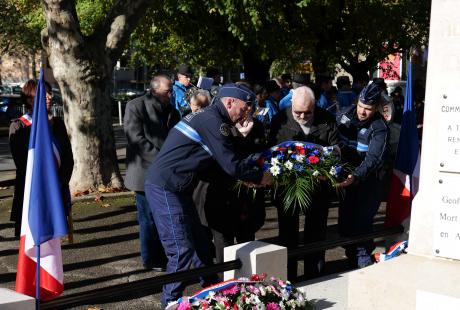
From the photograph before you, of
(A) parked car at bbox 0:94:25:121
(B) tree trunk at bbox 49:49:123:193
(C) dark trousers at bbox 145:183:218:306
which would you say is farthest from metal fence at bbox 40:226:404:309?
(A) parked car at bbox 0:94:25:121

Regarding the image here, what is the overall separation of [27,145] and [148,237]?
5.28ft

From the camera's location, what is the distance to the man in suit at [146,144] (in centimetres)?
749

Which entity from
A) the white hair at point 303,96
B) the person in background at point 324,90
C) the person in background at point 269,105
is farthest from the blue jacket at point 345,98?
the white hair at point 303,96

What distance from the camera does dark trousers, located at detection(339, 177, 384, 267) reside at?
7164mm

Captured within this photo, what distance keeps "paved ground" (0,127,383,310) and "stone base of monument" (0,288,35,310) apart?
6.73ft

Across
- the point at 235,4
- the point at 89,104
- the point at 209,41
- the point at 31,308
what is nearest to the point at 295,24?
the point at 209,41

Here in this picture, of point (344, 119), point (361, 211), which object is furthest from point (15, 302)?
point (344, 119)

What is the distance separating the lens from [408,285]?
14.5 ft

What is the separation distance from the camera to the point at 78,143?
39.0ft

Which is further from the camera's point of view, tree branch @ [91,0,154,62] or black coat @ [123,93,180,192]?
tree branch @ [91,0,154,62]

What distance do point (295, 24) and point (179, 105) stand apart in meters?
14.7

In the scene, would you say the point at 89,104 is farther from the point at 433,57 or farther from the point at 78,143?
the point at 433,57

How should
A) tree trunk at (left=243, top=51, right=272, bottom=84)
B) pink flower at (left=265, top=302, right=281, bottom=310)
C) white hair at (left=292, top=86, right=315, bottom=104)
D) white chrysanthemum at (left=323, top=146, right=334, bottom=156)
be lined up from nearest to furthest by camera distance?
pink flower at (left=265, top=302, right=281, bottom=310) → white chrysanthemum at (left=323, top=146, right=334, bottom=156) → white hair at (left=292, top=86, right=315, bottom=104) → tree trunk at (left=243, top=51, right=272, bottom=84)

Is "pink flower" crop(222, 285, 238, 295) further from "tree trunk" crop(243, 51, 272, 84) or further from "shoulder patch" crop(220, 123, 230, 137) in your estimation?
"tree trunk" crop(243, 51, 272, 84)
